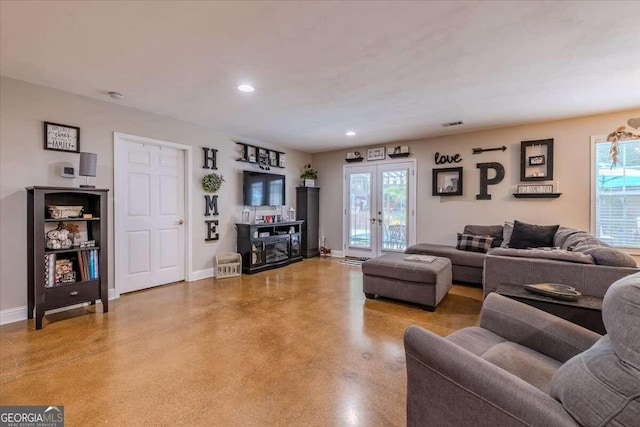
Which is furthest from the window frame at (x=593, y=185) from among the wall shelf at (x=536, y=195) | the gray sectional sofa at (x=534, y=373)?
the gray sectional sofa at (x=534, y=373)

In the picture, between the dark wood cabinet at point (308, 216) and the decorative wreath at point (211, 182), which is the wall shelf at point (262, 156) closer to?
the decorative wreath at point (211, 182)

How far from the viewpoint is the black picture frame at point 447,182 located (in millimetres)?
5148

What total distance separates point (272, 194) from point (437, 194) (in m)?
3.08

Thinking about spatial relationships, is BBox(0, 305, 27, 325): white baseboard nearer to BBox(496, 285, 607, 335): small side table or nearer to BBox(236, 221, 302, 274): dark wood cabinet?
BBox(236, 221, 302, 274): dark wood cabinet

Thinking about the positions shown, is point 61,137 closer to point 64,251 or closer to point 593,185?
point 64,251

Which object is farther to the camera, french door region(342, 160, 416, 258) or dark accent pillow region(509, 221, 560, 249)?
french door region(342, 160, 416, 258)

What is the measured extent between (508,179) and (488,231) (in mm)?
923

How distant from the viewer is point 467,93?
3332 millimetres

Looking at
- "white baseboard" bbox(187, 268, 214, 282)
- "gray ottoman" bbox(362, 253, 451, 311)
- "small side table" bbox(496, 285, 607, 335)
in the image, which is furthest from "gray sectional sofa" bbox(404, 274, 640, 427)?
"white baseboard" bbox(187, 268, 214, 282)

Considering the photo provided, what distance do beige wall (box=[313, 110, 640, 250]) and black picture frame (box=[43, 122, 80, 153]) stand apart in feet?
15.5

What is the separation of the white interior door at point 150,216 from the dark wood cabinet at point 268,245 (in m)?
0.97

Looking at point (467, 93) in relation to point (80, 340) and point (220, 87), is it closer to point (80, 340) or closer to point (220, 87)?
point (220, 87)

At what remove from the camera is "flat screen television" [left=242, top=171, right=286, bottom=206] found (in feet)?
17.0

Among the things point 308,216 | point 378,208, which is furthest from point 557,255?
point 308,216
